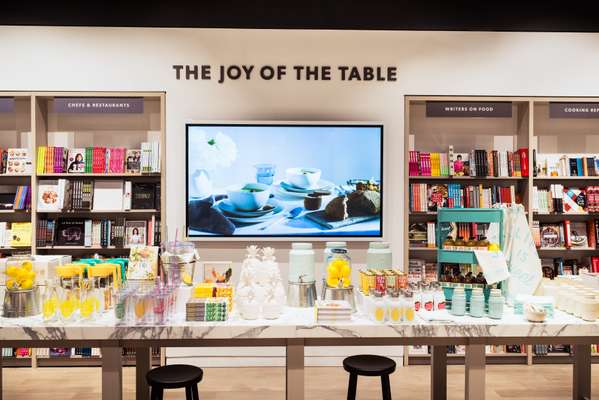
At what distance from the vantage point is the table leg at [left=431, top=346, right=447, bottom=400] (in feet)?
10.0

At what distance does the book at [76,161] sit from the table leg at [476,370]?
3.79 meters

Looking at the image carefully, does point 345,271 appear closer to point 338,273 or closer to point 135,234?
point 338,273

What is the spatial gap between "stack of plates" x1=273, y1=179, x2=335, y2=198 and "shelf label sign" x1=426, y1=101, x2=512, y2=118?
3.86 ft

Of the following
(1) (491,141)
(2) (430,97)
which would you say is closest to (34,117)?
(2) (430,97)

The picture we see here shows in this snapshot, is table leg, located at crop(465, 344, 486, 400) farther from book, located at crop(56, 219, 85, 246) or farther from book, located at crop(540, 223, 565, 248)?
book, located at crop(56, 219, 85, 246)

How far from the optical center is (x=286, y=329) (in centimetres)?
249

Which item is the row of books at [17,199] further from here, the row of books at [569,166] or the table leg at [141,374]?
the row of books at [569,166]

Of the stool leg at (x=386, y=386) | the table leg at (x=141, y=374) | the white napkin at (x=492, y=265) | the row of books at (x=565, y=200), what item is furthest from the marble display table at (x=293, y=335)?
the row of books at (x=565, y=200)

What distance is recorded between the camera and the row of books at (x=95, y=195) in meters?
4.74

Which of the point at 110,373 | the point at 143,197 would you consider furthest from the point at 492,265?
the point at 143,197

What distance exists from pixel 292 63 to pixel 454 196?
1.98 metres

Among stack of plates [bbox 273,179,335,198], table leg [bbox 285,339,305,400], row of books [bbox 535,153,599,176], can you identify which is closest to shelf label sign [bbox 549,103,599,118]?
row of books [bbox 535,153,599,176]

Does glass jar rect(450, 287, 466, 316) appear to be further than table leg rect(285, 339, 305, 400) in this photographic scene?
Yes

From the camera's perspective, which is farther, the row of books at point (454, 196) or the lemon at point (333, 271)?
the row of books at point (454, 196)
